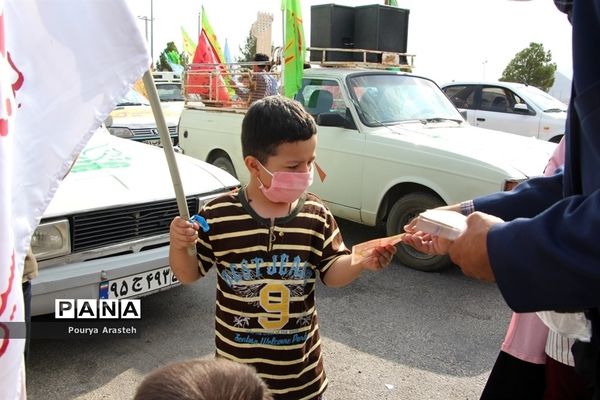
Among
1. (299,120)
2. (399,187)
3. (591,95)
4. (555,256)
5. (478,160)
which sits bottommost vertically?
(399,187)

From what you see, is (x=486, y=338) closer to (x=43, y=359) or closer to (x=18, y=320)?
(x=43, y=359)

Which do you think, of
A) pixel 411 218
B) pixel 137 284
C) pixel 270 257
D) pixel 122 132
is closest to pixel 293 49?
pixel 411 218

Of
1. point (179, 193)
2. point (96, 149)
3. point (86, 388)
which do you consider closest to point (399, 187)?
point (96, 149)

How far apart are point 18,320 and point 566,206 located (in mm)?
1288

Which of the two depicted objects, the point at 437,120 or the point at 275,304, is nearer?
the point at 275,304

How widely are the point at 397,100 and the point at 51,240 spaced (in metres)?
3.88

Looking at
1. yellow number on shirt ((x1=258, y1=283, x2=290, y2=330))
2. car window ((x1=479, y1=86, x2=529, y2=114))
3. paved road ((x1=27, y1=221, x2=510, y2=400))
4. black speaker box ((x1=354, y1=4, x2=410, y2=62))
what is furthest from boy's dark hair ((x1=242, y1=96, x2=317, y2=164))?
car window ((x1=479, y1=86, x2=529, y2=114))

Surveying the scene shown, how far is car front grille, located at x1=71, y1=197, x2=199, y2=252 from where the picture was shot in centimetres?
312

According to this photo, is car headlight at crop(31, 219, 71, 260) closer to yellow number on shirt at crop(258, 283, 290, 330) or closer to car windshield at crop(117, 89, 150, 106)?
yellow number on shirt at crop(258, 283, 290, 330)

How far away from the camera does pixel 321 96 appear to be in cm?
593

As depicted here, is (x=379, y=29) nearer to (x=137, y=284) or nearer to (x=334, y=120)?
(x=334, y=120)

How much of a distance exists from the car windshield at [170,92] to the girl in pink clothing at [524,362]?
13756 millimetres

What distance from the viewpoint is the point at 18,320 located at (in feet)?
4.44

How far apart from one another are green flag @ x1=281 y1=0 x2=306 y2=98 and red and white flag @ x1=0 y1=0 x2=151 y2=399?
15.2 ft
